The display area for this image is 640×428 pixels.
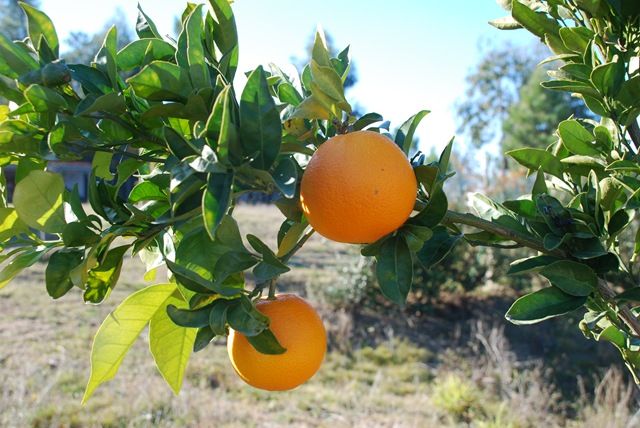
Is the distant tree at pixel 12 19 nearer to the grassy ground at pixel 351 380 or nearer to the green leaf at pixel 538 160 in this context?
the grassy ground at pixel 351 380

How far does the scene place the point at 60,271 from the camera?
0.49 m

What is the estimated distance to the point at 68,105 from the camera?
1.57 feet

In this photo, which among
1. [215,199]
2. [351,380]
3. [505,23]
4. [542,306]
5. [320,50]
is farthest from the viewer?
[351,380]

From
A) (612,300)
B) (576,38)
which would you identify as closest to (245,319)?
(612,300)

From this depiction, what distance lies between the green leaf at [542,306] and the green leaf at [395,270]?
0.51 feet

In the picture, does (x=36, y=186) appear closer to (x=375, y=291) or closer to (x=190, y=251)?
(x=190, y=251)

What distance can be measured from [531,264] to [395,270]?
7.3 inches

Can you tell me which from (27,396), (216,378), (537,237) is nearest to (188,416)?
(216,378)

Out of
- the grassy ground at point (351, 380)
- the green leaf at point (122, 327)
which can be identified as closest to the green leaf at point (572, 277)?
the green leaf at point (122, 327)

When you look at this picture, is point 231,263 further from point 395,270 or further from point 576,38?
point 576,38

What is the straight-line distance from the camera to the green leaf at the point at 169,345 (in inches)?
21.5

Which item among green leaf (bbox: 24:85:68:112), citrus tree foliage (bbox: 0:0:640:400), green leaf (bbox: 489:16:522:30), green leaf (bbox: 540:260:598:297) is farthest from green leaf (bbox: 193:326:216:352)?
green leaf (bbox: 489:16:522:30)

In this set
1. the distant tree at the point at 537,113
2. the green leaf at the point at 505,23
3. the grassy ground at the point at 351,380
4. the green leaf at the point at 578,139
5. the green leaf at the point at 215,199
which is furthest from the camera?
the distant tree at the point at 537,113

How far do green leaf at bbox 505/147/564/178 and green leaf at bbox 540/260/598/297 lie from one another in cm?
16
